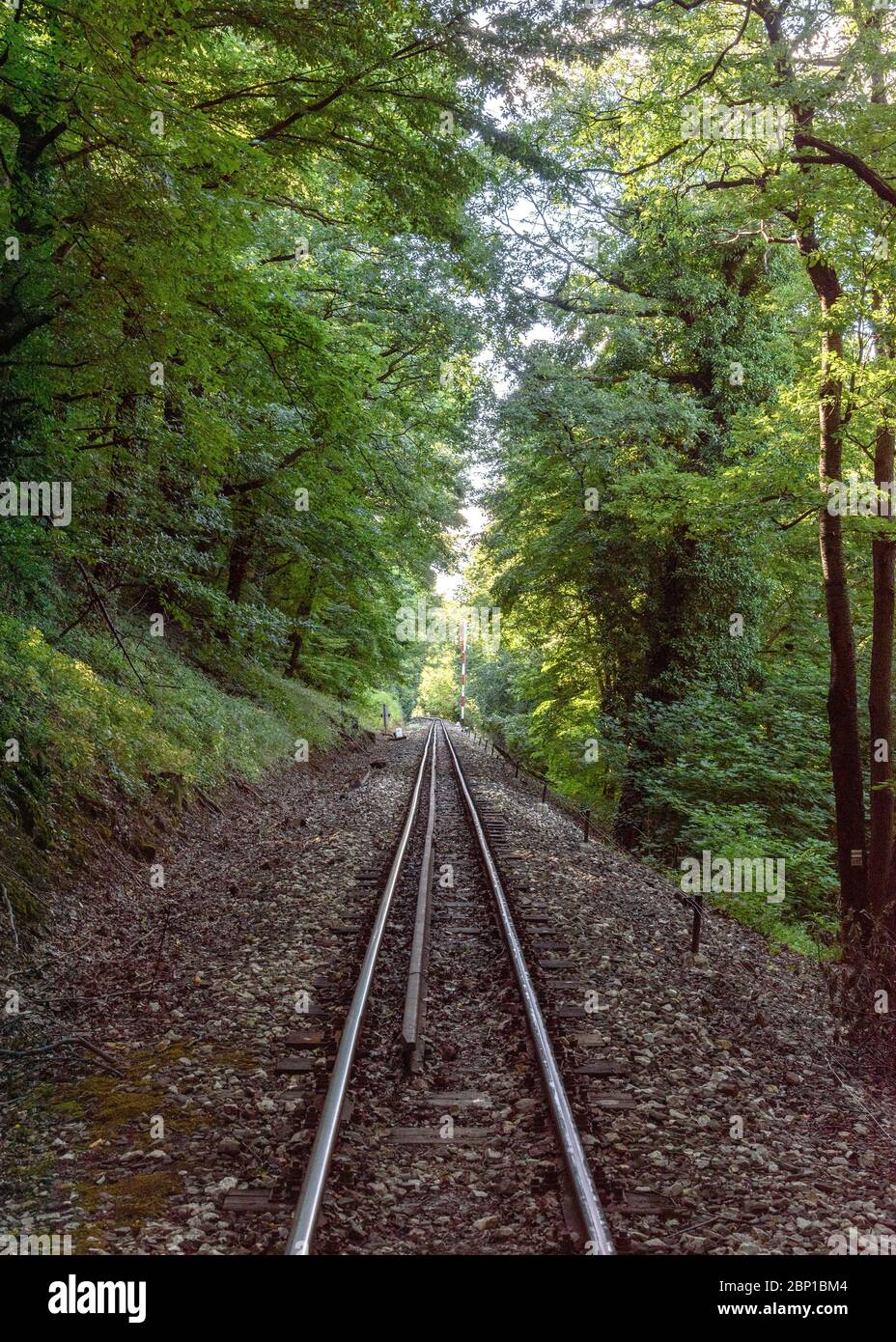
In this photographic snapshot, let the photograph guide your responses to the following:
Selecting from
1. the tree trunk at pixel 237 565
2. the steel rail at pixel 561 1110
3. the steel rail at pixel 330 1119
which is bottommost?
the steel rail at pixel 561 1110

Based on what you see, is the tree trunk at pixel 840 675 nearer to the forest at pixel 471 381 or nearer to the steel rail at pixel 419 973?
the forest at pixel 471 381

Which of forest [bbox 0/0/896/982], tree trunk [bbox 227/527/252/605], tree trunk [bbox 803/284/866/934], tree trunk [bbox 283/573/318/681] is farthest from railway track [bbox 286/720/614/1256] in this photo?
tree trunk [bbox 283/573/318/681]

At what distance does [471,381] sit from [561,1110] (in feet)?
50.4

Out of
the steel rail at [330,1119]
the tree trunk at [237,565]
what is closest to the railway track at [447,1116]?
the steel rail at [330,1119]

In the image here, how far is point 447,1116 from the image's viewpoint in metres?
4.40

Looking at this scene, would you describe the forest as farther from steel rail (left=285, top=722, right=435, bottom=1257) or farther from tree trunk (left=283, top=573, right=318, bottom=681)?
steel rail (left=285, top=722, right=435, bottom=1257)

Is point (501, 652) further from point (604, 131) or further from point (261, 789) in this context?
point (604, 131)

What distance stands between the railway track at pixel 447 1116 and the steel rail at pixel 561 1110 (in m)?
0.01

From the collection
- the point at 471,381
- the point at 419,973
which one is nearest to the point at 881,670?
the point at 419,973

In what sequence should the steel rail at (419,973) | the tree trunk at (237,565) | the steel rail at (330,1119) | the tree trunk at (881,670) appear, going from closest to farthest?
the steel rail at (330,1119) < the steel rail at (419,973) < the tree trunk at (881,670) < the tree trunk at (237,565)

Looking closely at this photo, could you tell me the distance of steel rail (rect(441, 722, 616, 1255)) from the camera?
3359 mm

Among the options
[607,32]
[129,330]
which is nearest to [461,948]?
[129,330]

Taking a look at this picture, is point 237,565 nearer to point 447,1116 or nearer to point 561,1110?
point 447,1116

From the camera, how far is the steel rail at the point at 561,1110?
3359 millimetres
